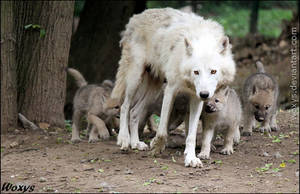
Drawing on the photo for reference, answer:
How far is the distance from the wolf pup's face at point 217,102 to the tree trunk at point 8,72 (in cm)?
364

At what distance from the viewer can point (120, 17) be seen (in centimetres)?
1275

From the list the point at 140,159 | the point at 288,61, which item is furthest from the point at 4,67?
the point at 288,61

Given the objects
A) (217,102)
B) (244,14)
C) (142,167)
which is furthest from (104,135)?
(244,14)

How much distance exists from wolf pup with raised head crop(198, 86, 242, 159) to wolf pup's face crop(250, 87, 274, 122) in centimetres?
99

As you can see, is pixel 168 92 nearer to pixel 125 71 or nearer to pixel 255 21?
pixel 125 71

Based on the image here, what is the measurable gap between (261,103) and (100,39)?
608 cm

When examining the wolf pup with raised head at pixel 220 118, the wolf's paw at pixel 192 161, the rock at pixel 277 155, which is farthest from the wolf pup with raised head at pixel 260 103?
the wolf's paw at pixel 192 161

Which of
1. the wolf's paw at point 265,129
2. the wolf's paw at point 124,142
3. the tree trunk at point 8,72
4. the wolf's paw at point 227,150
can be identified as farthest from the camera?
the tree trunk at point 8,72

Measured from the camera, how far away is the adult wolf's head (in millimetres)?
6031

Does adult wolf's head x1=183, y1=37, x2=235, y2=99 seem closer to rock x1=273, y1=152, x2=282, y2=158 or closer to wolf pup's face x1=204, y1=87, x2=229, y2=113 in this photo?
wolf pup's face x1=204, y1=87, x2=229, y2=113

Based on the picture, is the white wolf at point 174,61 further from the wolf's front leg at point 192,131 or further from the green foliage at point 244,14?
the green foliage at point 244,14

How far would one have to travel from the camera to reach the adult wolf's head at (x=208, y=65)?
603cm

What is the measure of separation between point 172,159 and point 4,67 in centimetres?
362

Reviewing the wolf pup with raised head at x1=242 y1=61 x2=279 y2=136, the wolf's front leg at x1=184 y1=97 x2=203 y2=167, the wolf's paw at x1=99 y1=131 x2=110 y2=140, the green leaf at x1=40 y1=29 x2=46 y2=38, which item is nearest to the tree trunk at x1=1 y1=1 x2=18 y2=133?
the green leaf at x1=40 y1=29 x2=46 y2=38
